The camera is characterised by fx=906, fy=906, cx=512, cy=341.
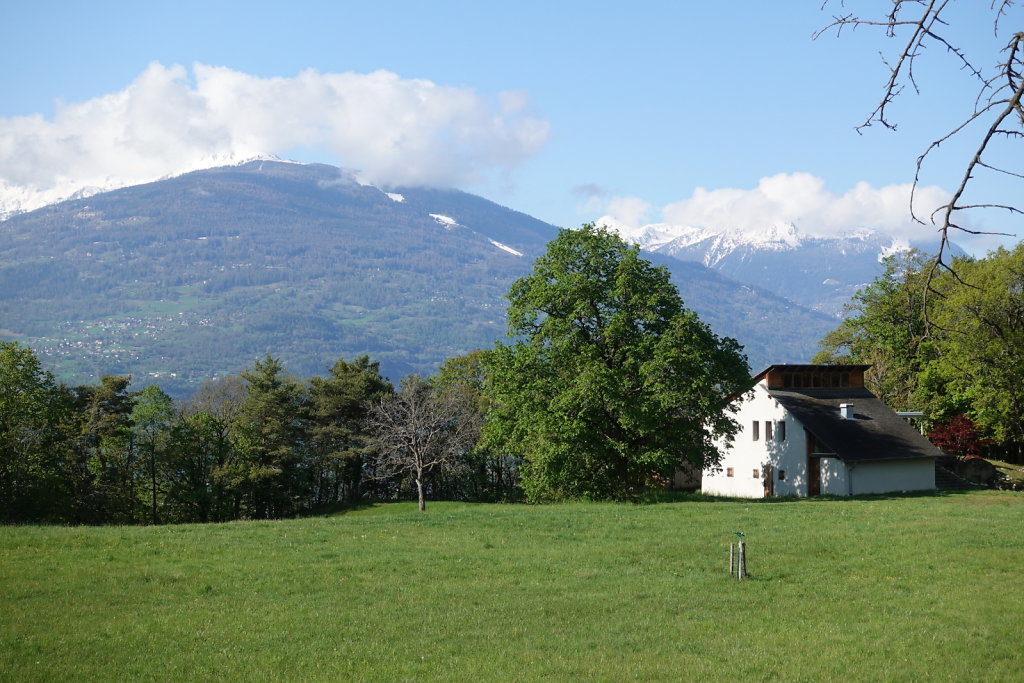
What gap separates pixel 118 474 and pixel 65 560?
47.1m

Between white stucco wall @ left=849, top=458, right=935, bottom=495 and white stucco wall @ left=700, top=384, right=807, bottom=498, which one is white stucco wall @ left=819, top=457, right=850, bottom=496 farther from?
white stucco wall @ left=700, top=384, right=807, bottom=498

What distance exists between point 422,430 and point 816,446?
26.8 metres

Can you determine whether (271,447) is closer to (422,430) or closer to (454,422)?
(454,422)

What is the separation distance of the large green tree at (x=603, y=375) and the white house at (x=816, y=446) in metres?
9.72

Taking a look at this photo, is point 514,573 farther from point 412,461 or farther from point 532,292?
point 412,461

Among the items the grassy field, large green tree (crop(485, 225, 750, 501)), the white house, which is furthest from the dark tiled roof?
the grassy field

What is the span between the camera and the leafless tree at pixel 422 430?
63.9m

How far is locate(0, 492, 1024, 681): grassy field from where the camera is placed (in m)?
16.8

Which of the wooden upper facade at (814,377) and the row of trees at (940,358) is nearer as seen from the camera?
the row of trees at (940,358)

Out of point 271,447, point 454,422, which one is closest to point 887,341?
point 454,422

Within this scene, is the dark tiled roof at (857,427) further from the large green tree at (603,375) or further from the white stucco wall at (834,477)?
the large green tree at (603,375)

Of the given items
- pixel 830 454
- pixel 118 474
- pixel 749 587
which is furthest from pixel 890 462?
pixel 118 474

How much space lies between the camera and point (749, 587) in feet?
77.7

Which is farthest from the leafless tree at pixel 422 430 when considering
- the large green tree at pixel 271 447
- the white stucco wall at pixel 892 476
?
the white stucco wall at pixel 892 476
